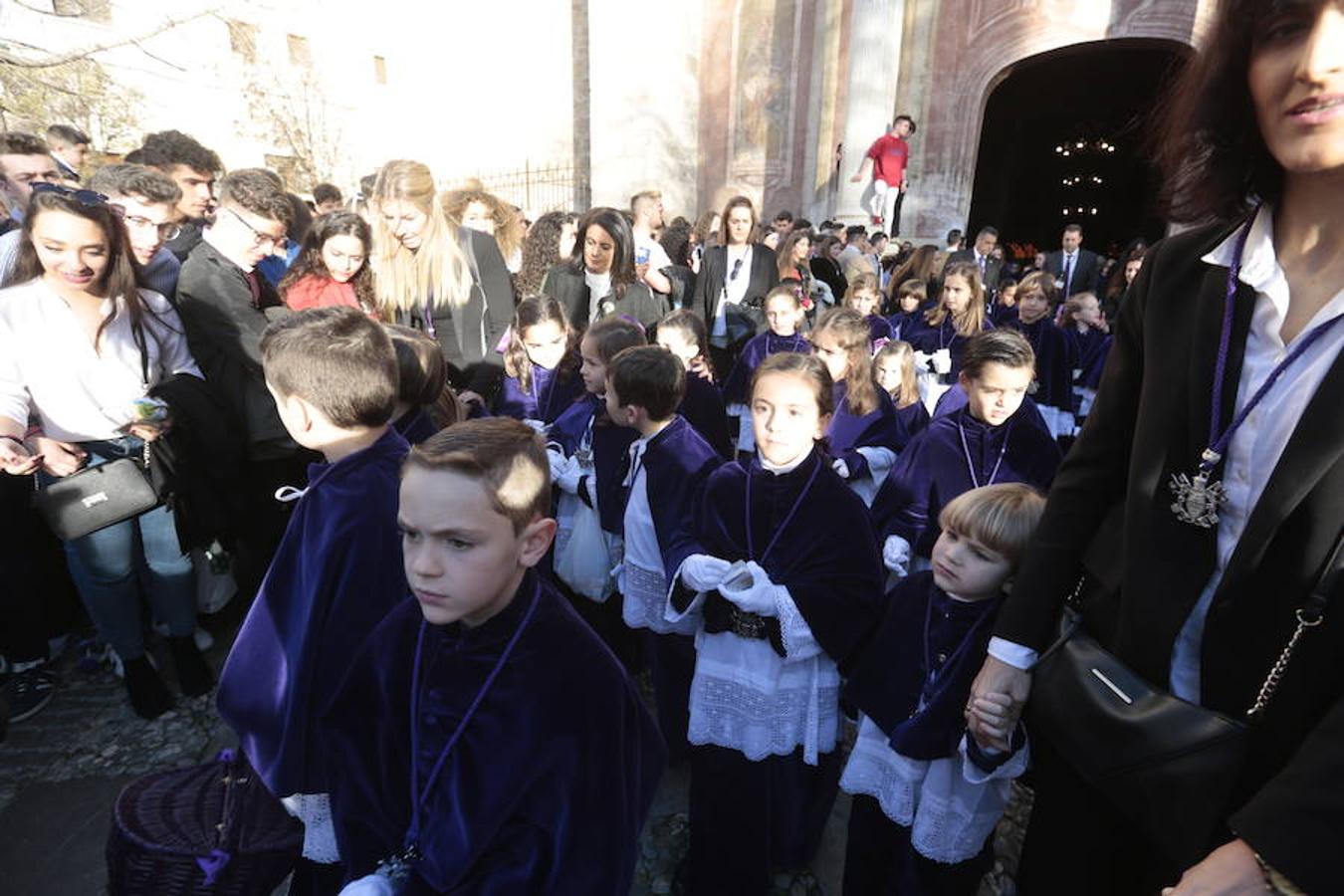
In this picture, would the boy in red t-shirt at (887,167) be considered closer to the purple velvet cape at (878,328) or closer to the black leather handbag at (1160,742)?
the purple velvet cape at (878,328)

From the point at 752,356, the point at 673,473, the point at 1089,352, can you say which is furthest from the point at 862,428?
the point at 1089,352

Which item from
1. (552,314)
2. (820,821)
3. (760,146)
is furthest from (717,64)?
(820,821)

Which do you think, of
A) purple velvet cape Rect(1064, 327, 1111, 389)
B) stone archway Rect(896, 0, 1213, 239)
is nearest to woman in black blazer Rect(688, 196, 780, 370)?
purple velvet cape Rect(1064, 327, 1111, 389)

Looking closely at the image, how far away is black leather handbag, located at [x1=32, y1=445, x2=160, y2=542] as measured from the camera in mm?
2781

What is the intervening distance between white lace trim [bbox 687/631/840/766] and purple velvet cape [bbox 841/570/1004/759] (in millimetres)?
104

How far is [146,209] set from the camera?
3.47 meters

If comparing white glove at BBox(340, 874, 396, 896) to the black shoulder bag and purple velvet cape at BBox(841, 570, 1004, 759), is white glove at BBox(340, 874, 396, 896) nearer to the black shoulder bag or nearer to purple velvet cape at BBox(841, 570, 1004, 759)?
purple velvet cape at BBox(841, 570, 1004, 759)

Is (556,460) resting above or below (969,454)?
below

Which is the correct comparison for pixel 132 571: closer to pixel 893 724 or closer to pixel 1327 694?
pixel 893 724

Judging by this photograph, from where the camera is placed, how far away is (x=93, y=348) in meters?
2.98

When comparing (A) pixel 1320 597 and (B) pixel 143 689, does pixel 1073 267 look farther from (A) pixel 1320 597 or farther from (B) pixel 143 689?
(B) pixel 143 689

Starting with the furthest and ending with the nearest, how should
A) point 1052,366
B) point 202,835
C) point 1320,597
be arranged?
point 1052,366
point 202,835
point 1320,597

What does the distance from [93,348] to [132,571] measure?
1009 mm

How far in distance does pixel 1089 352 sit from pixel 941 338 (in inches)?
68.6
